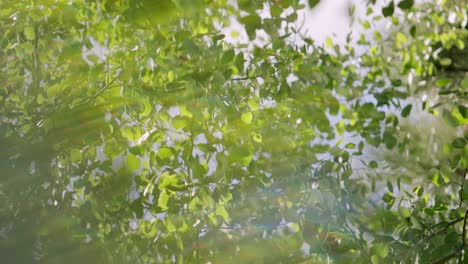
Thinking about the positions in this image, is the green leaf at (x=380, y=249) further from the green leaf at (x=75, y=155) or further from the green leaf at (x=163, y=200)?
the green leaf at (x=75, y=155)

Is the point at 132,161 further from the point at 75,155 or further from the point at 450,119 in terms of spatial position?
the point at 450,119

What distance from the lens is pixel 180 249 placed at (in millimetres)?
1478

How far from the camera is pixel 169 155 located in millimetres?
1380

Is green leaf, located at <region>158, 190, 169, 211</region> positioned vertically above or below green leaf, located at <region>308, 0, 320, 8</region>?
below

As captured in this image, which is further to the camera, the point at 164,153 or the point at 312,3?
the point at 164,153

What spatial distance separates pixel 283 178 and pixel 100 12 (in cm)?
75

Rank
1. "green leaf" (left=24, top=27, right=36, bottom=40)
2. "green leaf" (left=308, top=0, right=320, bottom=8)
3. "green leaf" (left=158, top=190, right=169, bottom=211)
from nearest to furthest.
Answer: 1. "green leaf" (left=308, top=0, right=320, bottom=8)
2. "green leaf" (left=158, top=190, right=169, bottom=211)
3. "green leaf" (left=24, top=27, right=36, bottom=40)

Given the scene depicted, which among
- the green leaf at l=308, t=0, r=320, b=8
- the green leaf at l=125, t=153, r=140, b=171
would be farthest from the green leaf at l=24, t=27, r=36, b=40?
the green leaf at l=308, t=0, r=320, b=8

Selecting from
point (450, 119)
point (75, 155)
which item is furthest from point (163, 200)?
point (450, 119)

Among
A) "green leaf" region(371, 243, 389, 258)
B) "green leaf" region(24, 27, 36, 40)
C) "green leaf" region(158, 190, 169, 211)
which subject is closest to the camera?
"green leaf" region(371, 243, 389, 258)

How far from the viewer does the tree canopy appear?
134 centimetres

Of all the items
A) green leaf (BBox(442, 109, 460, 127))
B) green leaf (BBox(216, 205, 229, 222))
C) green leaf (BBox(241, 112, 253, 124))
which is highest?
green leaf (BBox(241, 112, 253, 124))

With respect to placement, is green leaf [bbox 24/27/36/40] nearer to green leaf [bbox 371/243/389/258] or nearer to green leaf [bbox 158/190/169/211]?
green leaf [bbox 158/190/169/211]

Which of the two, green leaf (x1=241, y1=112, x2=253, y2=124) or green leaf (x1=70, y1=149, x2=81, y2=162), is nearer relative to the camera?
green leaf (x1=241, y1=112, x2=253, y2=124)
